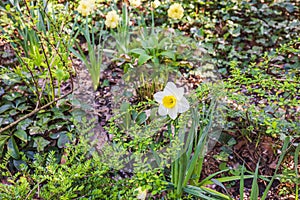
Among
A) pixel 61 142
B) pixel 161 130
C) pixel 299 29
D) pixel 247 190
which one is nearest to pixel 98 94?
pixel 61 142

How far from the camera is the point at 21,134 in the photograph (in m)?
1.71

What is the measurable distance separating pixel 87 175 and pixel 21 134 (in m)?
0.47

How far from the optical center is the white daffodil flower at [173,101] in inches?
50.3

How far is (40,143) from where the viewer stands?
171cm

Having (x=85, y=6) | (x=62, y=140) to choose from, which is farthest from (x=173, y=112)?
(x=85, y=6)

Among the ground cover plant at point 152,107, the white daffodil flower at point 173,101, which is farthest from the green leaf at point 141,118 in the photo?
the white daffodil flower at point 173,101

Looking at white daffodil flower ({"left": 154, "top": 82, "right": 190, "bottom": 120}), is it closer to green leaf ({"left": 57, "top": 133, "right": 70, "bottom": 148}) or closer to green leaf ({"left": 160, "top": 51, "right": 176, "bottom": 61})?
green leaf ({"left": 57, "top": 133, "right": 70, "bottom": 148})

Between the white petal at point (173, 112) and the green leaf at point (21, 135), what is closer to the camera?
the white petal at point (173, 112)

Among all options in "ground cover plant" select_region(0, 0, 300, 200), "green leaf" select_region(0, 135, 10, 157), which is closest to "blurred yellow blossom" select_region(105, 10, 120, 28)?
"ground cover plant" select_region(0, 0, 300, 200)

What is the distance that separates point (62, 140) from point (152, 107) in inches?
19.4

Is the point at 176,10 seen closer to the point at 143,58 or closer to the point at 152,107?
the point at 143,58

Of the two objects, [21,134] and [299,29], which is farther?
[299,29]

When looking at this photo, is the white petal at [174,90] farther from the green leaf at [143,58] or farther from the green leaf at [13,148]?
the green leaf at [13,148]

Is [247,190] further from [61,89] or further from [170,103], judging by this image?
[61,89]
